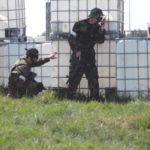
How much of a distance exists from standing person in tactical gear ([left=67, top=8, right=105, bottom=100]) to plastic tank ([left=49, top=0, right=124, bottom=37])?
411 millimetres

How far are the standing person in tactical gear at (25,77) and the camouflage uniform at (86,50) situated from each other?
526 mm

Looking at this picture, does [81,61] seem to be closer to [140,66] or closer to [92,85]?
[92,85]

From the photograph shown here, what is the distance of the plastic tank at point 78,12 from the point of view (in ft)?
33.0

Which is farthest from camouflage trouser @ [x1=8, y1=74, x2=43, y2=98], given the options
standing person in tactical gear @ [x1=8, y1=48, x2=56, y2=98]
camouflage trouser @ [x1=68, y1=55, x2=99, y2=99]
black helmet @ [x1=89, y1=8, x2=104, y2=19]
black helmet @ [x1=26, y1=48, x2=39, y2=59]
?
black helmet @ [x1=89, y1=8, x2=104, y2=19]

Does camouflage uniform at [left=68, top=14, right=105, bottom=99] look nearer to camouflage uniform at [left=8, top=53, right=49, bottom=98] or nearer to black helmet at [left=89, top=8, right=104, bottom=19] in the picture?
black helmet at [left=89, top=8, right=104, bottom=19]

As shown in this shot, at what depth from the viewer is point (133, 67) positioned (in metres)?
9.77

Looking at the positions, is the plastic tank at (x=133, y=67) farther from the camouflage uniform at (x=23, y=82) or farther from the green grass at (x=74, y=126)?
the camouflage uniform at (x=23, y=82)

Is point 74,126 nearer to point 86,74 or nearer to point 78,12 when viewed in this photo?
point 86,74

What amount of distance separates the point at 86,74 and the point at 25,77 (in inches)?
45.8

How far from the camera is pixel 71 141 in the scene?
6223 millimetres

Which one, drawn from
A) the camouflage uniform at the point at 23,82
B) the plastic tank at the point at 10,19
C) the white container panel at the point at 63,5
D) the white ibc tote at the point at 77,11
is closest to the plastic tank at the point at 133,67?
the white ibc tote at the point at 77,11

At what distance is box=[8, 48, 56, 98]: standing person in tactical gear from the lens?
32.3ft

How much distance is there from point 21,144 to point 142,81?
13.6 feet

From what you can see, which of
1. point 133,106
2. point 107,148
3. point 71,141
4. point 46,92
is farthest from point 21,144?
point 46,92
